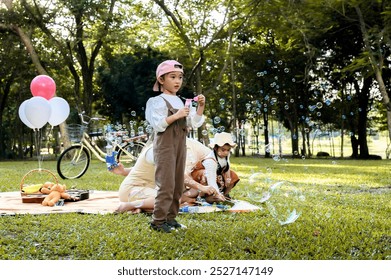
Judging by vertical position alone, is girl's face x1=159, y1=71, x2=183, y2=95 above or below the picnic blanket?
above

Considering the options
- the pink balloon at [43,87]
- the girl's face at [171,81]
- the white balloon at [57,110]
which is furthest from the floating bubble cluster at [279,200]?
the pink balloon at [43,87]

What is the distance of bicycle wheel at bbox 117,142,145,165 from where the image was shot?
10078 millimetres

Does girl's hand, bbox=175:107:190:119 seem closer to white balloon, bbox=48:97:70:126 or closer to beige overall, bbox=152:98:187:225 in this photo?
beige overall, bbox=152:98:187:225

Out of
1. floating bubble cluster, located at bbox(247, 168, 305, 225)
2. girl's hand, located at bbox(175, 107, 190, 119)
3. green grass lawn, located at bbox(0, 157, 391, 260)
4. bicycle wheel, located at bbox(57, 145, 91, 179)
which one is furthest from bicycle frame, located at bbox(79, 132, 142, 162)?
girl's hand, located at bbox(175, 107, 190, 119)

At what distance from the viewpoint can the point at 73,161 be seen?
915 cm

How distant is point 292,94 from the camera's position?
20.9 metres

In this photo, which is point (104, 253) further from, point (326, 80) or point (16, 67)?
point (16, 67)

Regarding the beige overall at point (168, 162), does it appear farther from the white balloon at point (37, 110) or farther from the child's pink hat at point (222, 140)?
the white balloon at point (37, 110)

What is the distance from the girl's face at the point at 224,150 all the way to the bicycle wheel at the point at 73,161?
4544mm

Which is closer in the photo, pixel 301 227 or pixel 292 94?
pixel 301 227

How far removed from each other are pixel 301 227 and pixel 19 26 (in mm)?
15322

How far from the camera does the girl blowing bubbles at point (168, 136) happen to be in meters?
3.75

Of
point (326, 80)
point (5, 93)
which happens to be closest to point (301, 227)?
point (326, 80)

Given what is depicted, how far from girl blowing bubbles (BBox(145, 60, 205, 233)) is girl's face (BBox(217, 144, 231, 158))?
1.27m
